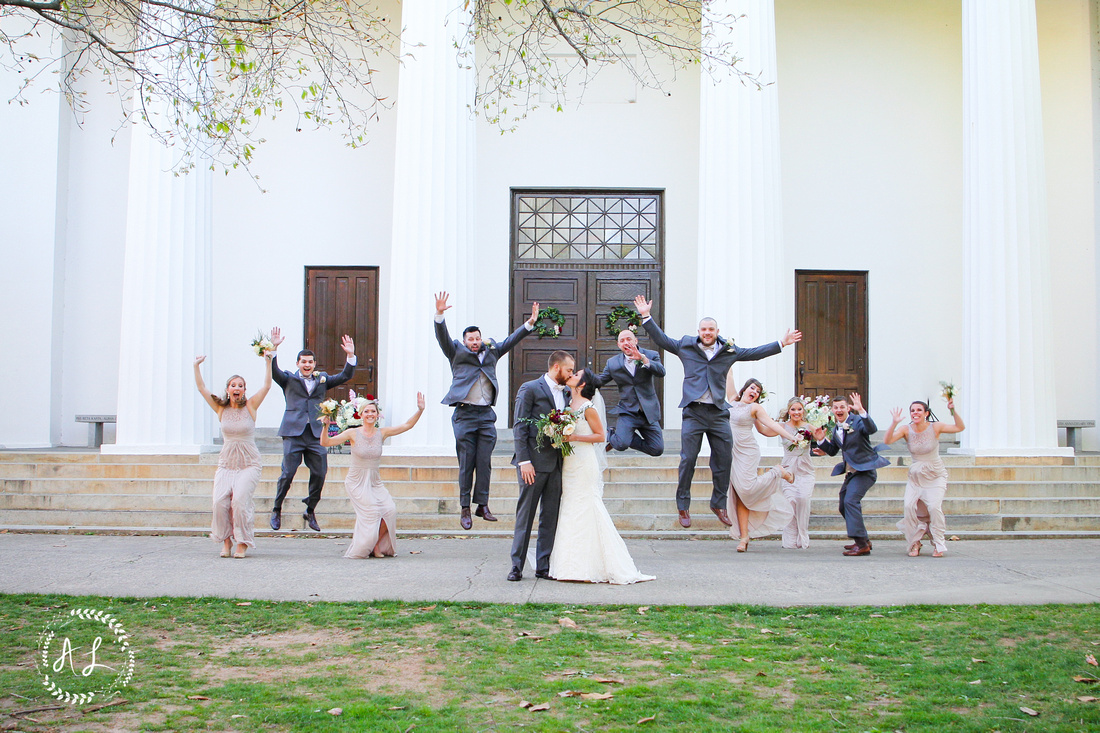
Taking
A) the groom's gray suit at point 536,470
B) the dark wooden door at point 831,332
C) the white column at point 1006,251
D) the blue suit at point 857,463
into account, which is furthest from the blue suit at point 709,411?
the dark wooden door at point 831,332

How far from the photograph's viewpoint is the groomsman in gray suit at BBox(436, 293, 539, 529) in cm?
1073

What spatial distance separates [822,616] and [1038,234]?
10.0 meters

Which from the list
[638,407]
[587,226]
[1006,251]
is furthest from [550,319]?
[1006,251]

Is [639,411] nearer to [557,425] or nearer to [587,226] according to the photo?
[557,425]

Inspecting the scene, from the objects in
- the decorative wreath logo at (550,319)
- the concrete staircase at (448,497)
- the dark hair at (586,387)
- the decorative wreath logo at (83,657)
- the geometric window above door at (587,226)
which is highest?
the geometric window above door at (587,226)

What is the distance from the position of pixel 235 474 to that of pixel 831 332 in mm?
12764

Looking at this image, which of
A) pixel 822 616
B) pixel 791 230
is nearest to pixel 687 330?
pixel 791 230

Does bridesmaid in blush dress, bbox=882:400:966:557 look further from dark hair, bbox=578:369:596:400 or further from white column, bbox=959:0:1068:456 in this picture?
white column, bbox=959:0:1068:456

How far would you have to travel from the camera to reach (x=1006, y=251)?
14859 mm

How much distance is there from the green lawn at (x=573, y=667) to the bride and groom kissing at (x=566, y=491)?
113 centimetres

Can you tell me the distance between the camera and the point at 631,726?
189 inches

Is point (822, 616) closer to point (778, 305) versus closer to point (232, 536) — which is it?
point (232, 536)

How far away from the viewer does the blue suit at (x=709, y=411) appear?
10828mm

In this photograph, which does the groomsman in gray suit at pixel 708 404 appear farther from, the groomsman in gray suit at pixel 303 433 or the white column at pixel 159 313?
the white column at pixel 159 313
